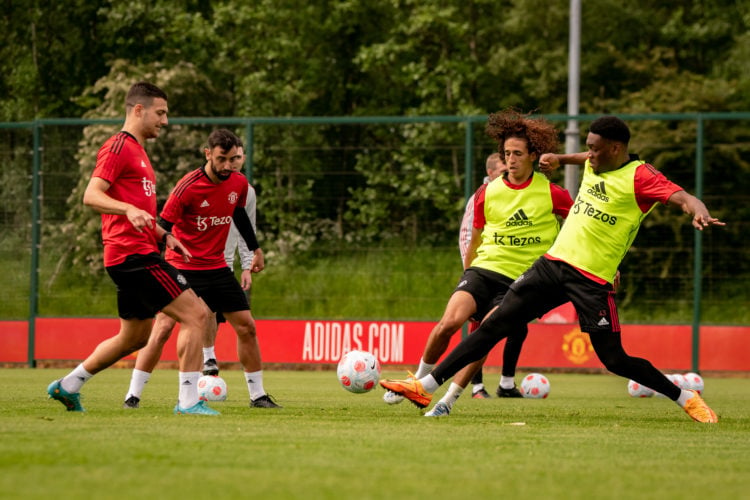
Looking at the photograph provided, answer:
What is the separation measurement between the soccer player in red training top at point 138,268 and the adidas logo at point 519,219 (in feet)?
8.09

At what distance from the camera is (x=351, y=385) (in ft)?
31.4

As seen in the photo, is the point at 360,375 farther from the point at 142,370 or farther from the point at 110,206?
the point at 110,206

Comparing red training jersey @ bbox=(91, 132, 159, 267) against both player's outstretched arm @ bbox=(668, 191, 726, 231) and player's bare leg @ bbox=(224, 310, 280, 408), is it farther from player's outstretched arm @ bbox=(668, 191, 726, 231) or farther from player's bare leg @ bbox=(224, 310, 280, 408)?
player's outstretched arm @ bbox=(668, 191, 726, 231)

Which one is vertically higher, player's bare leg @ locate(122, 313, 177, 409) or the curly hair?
the curly hair

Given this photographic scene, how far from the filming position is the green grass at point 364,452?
5113 millimetres

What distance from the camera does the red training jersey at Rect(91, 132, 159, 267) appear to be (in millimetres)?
8172

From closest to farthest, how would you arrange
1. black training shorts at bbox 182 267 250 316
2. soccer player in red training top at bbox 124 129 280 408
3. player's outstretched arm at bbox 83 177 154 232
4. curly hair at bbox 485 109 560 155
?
player's outstretched arm at bbox 83 177 154 232 → curly hair at bbox 485 109 560 155 → soccer player in red training top at bbox 124 129 280 408 → black training shorts at bbox 182 267 250 316

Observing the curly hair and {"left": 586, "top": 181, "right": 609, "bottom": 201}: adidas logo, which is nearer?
{"left": 586, "top": 181, "right": 609, "bottom": 201}: adidas logo

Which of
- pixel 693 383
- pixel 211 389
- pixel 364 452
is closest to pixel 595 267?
pixel 364 452

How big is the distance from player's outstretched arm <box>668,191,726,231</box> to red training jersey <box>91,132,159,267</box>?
343cm

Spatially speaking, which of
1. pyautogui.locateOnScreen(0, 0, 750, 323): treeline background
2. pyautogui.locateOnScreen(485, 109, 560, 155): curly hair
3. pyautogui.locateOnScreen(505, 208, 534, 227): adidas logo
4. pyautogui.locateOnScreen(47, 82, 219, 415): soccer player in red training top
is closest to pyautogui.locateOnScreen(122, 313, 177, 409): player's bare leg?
pyautogui.locateOnScreen(47, 82, 219, 415): soccer player in red training top

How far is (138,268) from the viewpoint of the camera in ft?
27.1

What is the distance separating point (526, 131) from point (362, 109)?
75.2ft

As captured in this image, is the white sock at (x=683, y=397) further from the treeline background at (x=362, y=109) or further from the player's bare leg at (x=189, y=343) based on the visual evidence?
the treeline background at (x=362, y=109)
